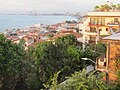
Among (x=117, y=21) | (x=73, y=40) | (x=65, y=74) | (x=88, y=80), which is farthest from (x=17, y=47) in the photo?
(x=117, y=21)

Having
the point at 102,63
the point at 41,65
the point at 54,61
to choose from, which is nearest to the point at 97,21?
the point at 54,61

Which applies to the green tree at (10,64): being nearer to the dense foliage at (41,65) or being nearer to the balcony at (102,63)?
the dense foliage at (41,65)

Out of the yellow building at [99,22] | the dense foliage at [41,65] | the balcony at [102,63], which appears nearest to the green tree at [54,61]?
the dense foliage at [41,65]

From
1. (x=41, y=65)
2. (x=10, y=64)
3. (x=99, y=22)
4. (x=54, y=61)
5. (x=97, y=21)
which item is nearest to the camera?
(x=10, y=64)

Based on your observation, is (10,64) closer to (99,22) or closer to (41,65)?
(41,65)

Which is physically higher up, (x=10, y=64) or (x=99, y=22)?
(x=99, y=22)

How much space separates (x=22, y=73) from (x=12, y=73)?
7.64ft

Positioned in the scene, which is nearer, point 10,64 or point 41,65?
point 10,64

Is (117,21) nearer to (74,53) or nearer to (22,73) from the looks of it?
(74,53)

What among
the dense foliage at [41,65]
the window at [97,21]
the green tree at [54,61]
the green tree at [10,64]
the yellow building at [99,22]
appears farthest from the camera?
the window at [97,21]

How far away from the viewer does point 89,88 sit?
1337 centimetres

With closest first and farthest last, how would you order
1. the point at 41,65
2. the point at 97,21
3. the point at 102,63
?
the point at 102,63, the point at 41,65, the point at 97,21

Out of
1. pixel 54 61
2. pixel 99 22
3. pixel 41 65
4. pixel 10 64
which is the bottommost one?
pixel 41 65

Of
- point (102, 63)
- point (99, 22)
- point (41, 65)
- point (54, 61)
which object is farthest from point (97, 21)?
point (102, 63)
